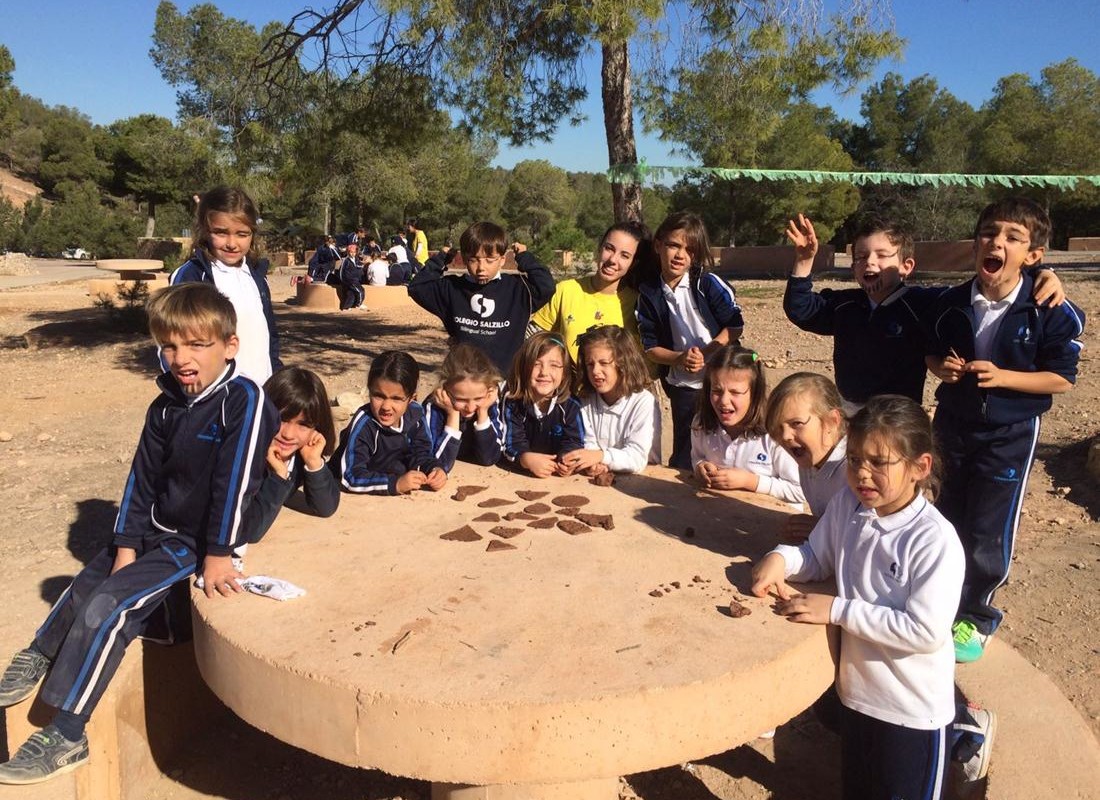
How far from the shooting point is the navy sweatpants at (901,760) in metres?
2.11

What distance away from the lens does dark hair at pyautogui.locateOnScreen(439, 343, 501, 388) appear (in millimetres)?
3422

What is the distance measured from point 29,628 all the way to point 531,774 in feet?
8.84

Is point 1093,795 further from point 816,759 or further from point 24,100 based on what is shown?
point 24,100

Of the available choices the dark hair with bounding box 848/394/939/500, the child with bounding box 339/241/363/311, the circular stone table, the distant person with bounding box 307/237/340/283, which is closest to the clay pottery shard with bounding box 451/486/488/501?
the circular stone table

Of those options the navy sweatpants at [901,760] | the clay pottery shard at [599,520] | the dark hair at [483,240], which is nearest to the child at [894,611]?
the navy sweatpants at [901,760]

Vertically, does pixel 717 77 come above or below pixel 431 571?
above

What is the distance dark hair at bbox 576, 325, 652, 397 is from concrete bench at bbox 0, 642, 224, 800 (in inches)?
72.2

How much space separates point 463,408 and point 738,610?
5.11ft

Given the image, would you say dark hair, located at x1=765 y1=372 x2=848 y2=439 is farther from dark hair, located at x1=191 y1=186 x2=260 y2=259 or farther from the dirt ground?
dark hair, located at x1=191 y1=186 x2=260 y2=259

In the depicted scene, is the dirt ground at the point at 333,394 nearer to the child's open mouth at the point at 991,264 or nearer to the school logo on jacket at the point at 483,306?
the child's open mouth at the point at 991,264

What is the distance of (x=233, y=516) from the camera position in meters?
2.53

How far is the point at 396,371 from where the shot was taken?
3.25m

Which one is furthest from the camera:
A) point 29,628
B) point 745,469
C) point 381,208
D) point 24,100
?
point 24,100

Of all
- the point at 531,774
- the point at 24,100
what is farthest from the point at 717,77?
the point at 24,100
